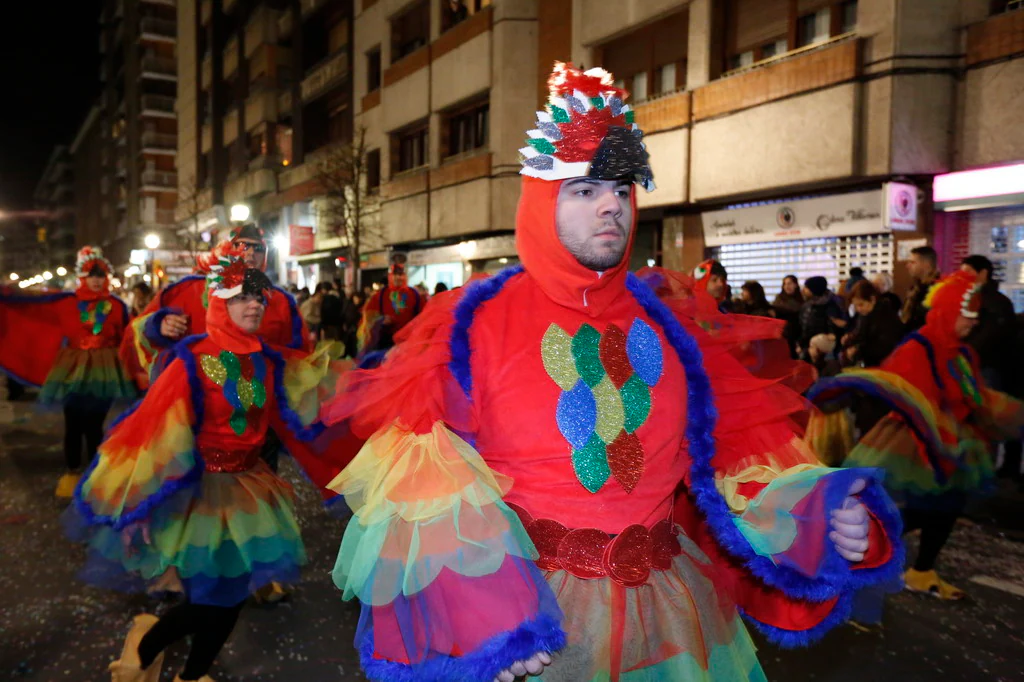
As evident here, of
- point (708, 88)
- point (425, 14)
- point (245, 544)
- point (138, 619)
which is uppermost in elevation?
point (425, 14)

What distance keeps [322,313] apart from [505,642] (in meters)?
14.8

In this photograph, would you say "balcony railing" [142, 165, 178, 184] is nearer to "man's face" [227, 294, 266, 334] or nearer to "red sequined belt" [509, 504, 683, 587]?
"man's face" [227, 294, 266, 334]

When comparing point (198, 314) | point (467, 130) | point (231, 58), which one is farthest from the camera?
point (231, 58)

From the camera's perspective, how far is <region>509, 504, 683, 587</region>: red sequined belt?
75.2 inches

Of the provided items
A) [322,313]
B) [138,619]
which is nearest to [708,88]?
[322,313]

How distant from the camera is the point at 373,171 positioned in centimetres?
2786

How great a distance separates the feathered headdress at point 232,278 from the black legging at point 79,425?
4.54 m

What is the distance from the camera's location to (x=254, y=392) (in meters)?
3.88

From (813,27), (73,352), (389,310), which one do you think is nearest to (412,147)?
(389,310)

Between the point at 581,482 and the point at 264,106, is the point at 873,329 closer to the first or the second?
the point at 581,482

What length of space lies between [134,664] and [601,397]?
264 centimetres

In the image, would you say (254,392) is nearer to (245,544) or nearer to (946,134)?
(245,544)

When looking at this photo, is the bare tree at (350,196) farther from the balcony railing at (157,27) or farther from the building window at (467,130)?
the balcony railing at (157,27)

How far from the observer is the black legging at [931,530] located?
16.0 ft
